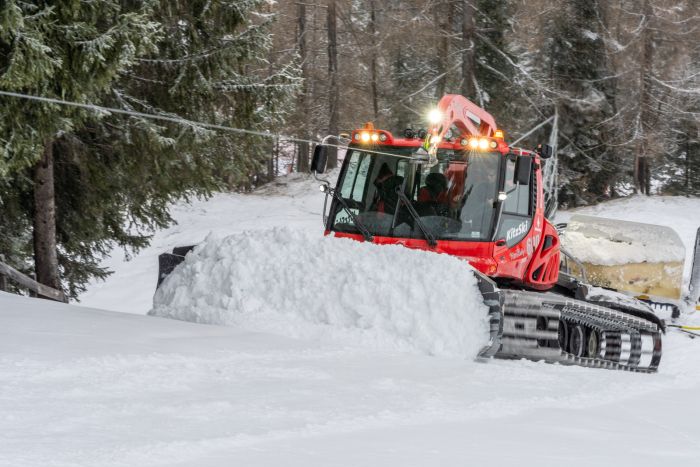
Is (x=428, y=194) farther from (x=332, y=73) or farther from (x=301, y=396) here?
(x=332, y=73)

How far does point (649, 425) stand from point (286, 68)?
7.71 m

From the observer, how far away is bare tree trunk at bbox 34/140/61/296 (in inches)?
420

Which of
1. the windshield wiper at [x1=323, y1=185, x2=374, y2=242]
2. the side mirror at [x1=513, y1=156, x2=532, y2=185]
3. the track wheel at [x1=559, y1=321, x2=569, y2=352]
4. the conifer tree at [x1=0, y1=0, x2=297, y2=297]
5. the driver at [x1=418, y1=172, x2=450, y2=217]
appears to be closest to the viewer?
the side mirror at [x1=513, y1=156, x2=532, y2=185]

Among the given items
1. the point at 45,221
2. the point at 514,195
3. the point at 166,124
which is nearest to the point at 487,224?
the point at 514,195

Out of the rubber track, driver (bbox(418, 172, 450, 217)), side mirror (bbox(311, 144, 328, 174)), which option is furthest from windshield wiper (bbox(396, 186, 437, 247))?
the rubber track

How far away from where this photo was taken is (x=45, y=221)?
1084cm

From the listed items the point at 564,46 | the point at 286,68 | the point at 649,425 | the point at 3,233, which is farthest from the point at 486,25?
the point at 649,425

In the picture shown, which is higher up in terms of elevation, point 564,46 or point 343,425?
point 564,46

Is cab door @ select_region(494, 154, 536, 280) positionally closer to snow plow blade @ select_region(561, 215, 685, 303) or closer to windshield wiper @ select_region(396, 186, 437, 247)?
windshield wiper @ select_region(396, 186, 437, 247)

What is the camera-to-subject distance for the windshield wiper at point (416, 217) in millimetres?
8391

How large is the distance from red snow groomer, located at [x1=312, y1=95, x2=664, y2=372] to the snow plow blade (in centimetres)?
274

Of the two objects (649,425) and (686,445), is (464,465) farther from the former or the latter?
(649,425)

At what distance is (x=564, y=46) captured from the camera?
31531 millimetres

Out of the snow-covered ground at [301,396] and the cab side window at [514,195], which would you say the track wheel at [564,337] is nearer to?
the snow-covered ground at [301,396]
